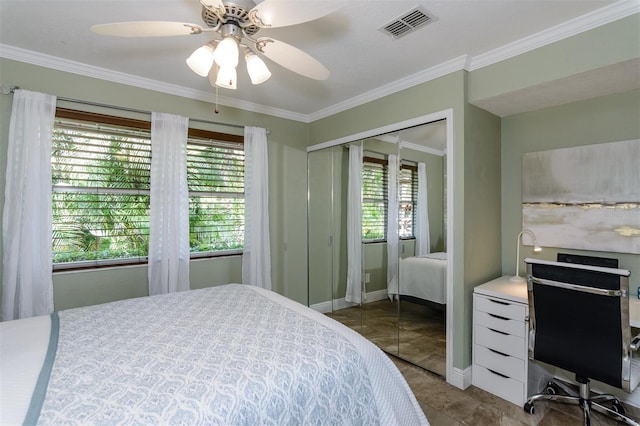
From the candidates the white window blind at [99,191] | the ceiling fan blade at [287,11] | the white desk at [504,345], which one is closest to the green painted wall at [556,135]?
the white desk at [504,345]

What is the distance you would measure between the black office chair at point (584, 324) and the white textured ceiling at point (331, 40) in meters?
1.44

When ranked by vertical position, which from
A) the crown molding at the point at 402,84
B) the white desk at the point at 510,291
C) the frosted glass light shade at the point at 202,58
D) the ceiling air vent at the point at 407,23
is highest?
the ceiling air vent at the point at 407,23

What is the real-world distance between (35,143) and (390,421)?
116 inches

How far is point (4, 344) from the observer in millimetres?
1393

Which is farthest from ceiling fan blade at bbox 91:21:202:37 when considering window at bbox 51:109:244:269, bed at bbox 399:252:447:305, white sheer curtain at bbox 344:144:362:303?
bed at bbox 399:252:447:305

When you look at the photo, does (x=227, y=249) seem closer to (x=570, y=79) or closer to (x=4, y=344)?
(x=4, y=344)

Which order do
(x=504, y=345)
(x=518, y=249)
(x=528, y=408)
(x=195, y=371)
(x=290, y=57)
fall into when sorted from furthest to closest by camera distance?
(x=518, y=249) → (x=504, y=345) → (x=528, y=408) → (x=290, y=57) → (x=195, y=371)

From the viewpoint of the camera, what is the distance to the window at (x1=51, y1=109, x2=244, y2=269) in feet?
8.46

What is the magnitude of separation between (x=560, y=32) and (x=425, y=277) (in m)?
1.99

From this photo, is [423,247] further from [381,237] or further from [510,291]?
[510,291]

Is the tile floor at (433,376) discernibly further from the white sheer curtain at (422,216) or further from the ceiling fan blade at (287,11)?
the ceiling fan blade at (287,11)

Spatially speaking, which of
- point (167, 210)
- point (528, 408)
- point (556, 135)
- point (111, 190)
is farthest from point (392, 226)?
point (111, 190)

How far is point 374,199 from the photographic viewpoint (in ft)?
10.6

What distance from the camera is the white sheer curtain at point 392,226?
298cm
